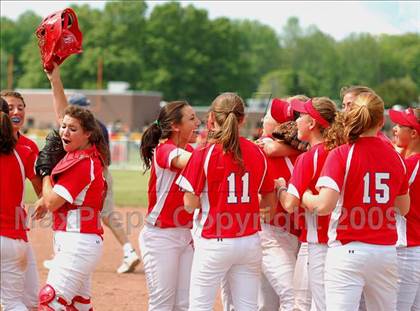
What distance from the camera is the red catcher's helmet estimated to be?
6.03 meters

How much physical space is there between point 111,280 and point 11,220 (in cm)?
391

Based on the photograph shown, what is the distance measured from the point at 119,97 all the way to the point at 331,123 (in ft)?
185

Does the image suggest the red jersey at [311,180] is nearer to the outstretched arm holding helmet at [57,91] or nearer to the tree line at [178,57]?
the outstretched arm holding helmet at [57,91]

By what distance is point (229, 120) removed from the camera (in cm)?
529

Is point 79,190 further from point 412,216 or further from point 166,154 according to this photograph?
point 412,216

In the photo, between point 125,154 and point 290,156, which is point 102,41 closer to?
point 125,154

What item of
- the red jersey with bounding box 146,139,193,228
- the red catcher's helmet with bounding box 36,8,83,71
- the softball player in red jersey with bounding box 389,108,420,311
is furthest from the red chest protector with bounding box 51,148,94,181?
the softball player in red jersey with bounding box 389,108,420,311

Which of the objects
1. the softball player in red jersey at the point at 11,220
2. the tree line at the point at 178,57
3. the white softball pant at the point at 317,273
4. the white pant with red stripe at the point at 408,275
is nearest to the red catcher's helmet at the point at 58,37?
the softball player in red jersey at the point at 11,220

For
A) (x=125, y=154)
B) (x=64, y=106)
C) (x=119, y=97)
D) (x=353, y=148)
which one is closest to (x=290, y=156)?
(x=353, y=148)

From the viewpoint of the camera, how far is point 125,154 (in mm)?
26828

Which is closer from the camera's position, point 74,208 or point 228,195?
point 228,195

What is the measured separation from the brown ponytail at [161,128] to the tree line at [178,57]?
72.0 metres

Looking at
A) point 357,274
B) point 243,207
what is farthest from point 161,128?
point 357,274

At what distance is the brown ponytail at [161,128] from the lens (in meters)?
5.86
